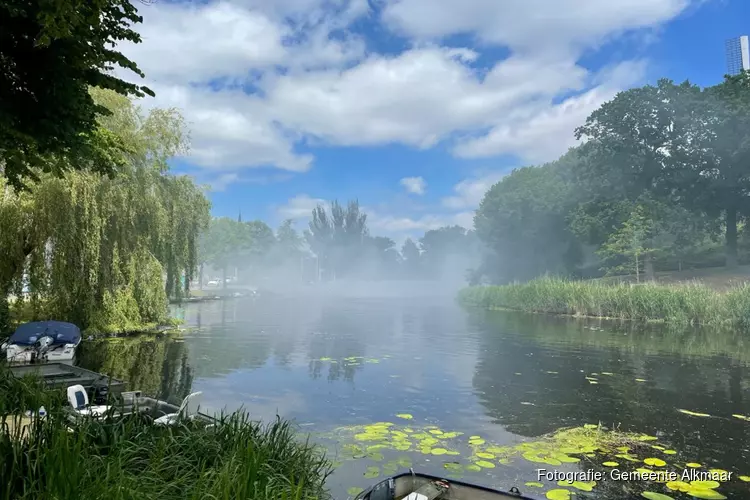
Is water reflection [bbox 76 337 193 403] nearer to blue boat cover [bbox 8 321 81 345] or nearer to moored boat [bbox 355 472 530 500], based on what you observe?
blue boat cover [bbox 8 321 81 345]

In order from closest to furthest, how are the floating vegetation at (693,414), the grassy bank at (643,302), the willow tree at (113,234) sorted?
the floating vegetation at (693,414) < the willow tree at (113,234) < the grassy bank at (643,302)

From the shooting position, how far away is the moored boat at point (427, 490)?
4.73 metres

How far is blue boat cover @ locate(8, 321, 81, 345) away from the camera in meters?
13.8

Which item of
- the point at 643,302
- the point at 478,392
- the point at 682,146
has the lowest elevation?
the point at 478,392

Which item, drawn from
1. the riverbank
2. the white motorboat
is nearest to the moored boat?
the white motorboat

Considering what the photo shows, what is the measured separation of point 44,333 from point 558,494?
14.2 meters

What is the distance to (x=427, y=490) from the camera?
4.95 m

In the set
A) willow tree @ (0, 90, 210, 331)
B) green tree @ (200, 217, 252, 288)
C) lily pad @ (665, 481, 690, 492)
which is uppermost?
green tree @ (200, 217, 252, 288)

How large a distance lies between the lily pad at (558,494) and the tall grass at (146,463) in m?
2.84

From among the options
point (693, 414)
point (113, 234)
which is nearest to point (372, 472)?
point (693, 414)

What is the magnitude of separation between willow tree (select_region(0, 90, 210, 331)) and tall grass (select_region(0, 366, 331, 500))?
41.1 ft

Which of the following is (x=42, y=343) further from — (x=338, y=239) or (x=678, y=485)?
(x=338, y=239)

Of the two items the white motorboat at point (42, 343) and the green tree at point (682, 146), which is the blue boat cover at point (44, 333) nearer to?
the white motorboat at point (42, 343)

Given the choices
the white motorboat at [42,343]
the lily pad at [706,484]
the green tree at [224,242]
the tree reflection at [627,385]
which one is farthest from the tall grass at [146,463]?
the green tree at [224,242]
